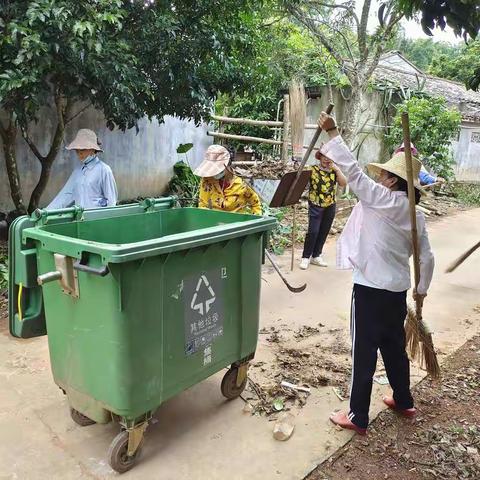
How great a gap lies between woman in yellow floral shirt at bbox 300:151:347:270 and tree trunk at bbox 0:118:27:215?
3418 mm

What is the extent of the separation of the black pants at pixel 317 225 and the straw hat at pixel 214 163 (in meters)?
2.21

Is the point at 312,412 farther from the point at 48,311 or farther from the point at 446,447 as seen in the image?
the point at 48,311

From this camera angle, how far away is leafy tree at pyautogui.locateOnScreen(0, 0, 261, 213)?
381 centimetres

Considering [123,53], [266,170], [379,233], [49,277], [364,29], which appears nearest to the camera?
[49,277]

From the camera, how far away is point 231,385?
2920 millimetres

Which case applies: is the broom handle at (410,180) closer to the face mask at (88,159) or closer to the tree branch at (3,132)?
the face mask at (88,159)

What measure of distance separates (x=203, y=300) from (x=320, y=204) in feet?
A: 10.9

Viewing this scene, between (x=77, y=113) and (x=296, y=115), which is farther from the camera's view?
(x=296, y=115)

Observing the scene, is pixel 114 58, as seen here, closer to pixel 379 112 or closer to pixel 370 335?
pixel 370 335

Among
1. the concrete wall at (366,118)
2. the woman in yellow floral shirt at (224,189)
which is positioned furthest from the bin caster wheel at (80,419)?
the concrete wall at (366,118)

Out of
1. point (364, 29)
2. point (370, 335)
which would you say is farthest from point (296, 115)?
point (370, 335)

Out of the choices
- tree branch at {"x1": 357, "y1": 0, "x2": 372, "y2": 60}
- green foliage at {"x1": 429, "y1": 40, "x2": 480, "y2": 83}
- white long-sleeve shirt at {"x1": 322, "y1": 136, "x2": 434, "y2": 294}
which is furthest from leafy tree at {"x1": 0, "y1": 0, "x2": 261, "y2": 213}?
green foliage at {"x1": 429, "y1": 40, "x2": 480, "y2": 83}

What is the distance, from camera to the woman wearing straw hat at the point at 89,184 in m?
3.79

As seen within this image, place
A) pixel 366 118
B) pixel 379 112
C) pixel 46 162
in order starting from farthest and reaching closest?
pixel 379 112 < pixel 366 118 < pixel 46 162
